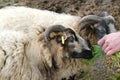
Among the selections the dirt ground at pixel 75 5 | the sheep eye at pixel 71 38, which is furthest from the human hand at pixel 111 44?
the dirt ground at pixel 75 5

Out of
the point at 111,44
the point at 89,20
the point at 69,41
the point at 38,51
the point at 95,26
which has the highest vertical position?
the point at 111,44

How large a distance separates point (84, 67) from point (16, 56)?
4.42ft

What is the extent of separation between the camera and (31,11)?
9.73 m

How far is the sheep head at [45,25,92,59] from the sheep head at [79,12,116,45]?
0.27 metres

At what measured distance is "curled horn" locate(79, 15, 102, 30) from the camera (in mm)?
9188

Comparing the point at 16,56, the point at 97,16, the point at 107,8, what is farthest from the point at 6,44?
the point at 107,8

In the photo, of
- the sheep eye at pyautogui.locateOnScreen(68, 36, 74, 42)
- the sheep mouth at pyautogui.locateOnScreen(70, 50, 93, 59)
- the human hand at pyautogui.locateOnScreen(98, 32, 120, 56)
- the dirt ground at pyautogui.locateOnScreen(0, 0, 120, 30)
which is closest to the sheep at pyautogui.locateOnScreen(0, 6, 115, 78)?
the sheep mouth at pyautogui.locateOnScreen(70, 50, 93, 59)

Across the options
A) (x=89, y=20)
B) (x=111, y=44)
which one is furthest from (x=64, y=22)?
(x=111, y=44)

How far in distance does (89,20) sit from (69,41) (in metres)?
0.58

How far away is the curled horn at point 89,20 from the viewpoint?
30.1 ft

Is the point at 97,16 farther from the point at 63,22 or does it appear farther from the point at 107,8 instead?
the point at 107,8

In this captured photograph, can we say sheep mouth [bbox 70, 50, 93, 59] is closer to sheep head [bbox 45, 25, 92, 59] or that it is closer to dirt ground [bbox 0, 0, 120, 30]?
sheep head [bbox 45, 25, 92, 59]

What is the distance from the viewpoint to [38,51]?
9227 mm

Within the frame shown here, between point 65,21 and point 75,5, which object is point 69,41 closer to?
point 65,21
